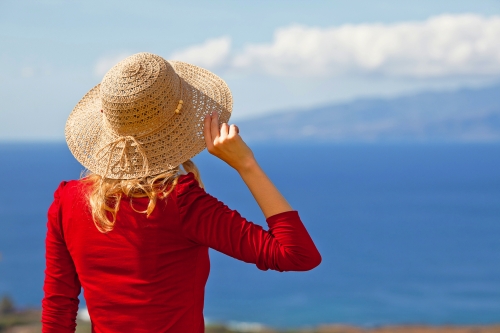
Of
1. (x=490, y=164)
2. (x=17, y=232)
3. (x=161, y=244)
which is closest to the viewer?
(x=161, y=244)

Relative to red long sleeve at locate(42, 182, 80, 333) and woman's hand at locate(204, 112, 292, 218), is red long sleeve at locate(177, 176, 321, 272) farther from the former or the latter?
red long sleeve at locate(42, 182, 80, 333)

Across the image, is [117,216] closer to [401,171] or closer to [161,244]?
[161,244]

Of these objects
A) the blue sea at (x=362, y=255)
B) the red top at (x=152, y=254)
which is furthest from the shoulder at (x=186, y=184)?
the blue sea at (x=362, y=255)

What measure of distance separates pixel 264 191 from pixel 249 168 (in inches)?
2.9

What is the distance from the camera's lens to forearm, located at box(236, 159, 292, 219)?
1.61 metres

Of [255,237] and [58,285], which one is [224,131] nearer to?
[255,237]

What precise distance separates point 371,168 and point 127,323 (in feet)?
480

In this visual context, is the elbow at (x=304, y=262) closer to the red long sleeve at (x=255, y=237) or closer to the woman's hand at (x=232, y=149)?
the red long sleeve at (x=255, y=237)

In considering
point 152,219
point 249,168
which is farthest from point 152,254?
point 249,168

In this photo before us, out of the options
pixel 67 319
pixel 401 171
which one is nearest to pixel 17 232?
pixel 67 319

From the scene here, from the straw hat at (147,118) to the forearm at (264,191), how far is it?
182 millimetres

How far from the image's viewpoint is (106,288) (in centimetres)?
176

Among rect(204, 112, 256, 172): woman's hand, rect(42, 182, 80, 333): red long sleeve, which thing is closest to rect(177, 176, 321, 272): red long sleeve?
rect(204, 112, 256, 172): woman's hand

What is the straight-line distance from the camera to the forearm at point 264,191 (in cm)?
161
